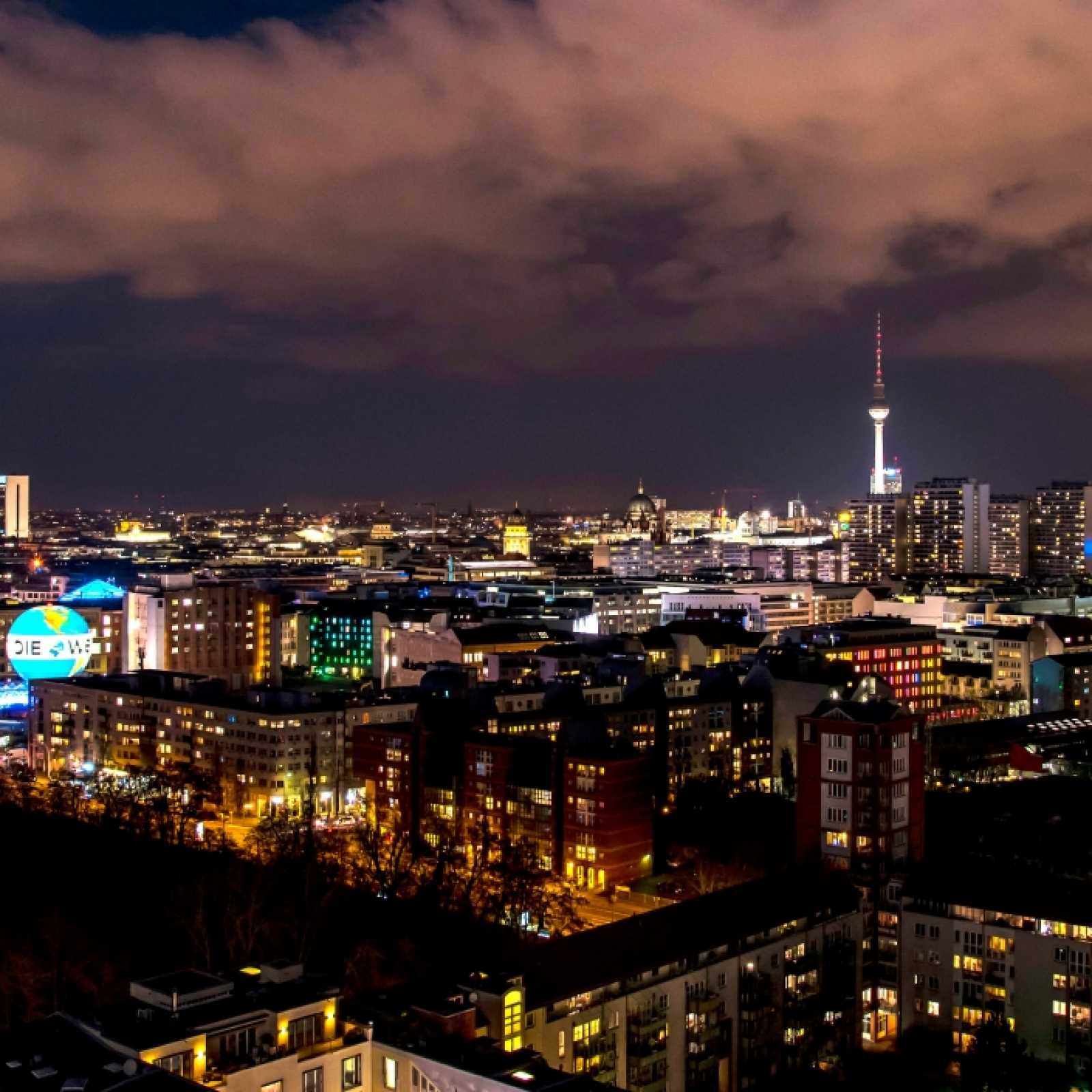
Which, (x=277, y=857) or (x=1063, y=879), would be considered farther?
(x=277, y=857)

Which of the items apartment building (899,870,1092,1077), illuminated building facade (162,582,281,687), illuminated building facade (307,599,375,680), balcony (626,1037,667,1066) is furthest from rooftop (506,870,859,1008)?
illuminated building facade (307,599,375,680)

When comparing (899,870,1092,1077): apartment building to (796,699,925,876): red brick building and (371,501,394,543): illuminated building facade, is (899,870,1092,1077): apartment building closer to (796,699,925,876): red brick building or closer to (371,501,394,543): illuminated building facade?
(796,699,925,876): red brick building

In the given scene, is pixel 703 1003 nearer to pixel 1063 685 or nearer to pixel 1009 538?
pixel 1063 685

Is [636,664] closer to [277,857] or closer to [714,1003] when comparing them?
[277,857]

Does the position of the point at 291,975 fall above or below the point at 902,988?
above

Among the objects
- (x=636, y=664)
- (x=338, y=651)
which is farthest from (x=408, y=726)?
(x=338, y=651)

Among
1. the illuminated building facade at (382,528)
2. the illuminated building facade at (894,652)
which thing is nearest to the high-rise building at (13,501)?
the illuminated building facade at (382,528)

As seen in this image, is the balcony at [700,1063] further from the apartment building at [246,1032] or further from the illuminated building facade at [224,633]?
the illuminated building facade at [224,633]
